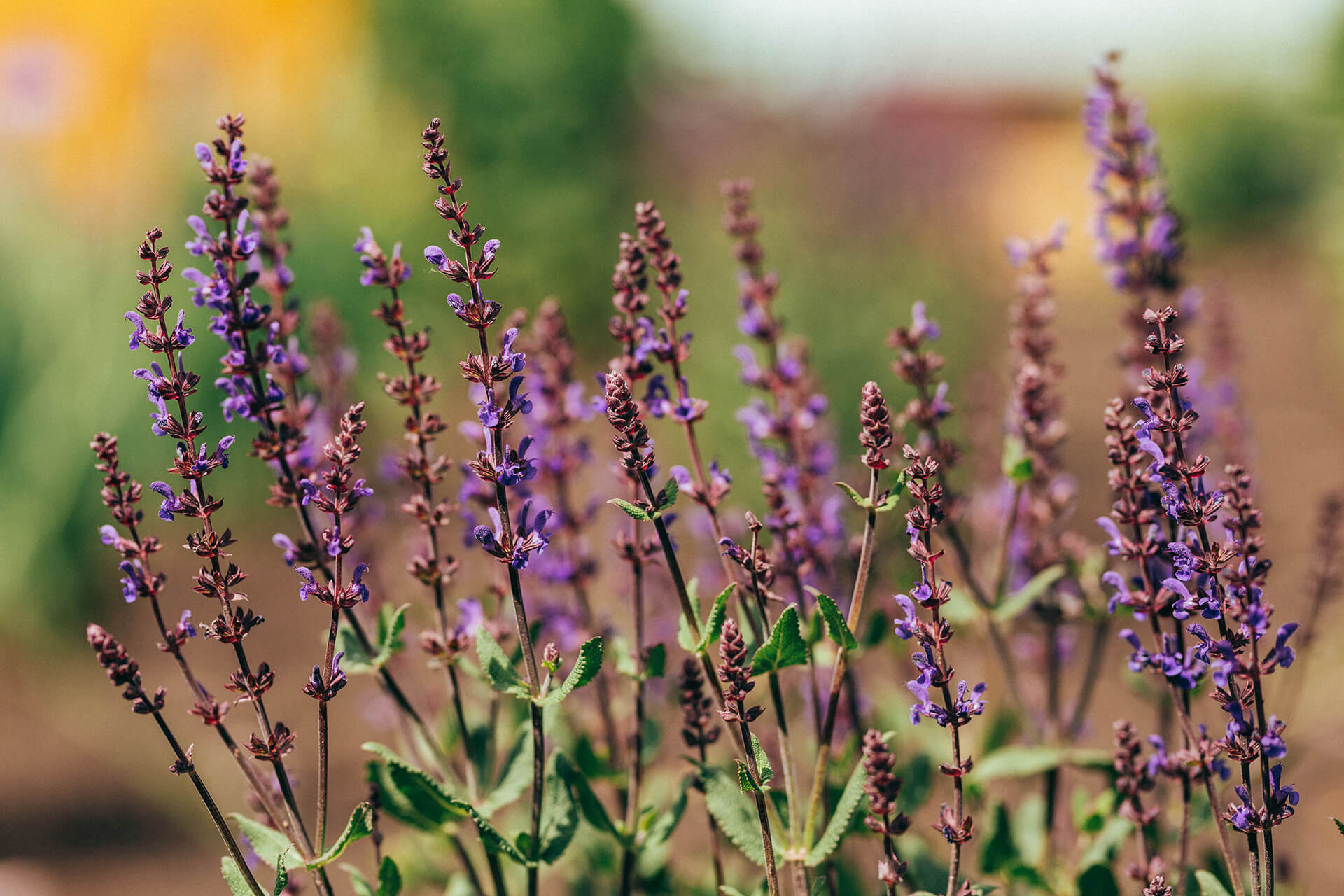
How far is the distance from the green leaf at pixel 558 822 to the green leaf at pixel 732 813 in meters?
0.23

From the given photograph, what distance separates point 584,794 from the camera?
1.63 metres

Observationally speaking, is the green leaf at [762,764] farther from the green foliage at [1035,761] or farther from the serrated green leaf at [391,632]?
the green foliage at [1035,761]

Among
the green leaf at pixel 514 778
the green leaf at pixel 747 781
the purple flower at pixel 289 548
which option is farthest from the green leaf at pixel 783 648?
the purple flower at pixel 289 548

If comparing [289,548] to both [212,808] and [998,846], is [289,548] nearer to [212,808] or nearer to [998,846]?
[212,808]

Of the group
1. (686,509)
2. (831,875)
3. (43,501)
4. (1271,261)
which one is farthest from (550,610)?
(1271,261)

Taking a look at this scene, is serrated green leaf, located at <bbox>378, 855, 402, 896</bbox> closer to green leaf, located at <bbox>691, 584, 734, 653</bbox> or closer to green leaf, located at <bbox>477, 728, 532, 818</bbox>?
green leaf, located at <bbox>477, 728, 532, 818</bbox>

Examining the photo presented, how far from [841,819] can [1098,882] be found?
52 cm

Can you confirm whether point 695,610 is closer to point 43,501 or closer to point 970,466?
point 970,466

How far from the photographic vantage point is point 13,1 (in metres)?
Result: 13.0

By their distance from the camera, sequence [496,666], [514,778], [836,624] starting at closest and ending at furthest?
[836,624] → [496,666] → [514,778]

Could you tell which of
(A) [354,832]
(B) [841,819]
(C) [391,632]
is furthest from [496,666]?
(B) [841,819]

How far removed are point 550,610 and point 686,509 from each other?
2193mm

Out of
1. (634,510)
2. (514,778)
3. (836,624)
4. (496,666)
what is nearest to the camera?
(634,510)

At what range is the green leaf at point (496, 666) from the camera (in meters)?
1.44
